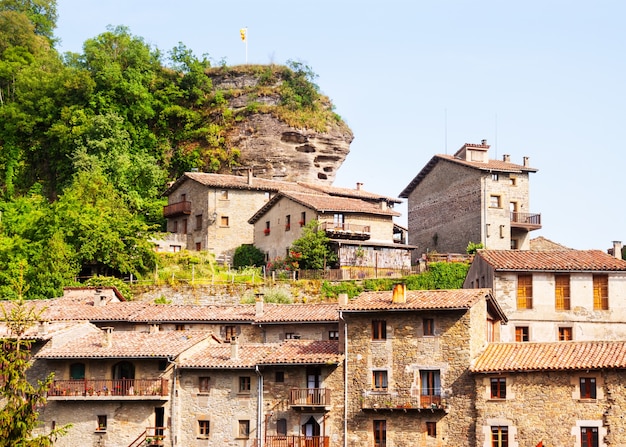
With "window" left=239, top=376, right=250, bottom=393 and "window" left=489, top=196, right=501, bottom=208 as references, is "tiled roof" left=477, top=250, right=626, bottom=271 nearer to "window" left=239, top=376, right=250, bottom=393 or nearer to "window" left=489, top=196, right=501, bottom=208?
"window" left=239, top=376, right=250, bottom=393

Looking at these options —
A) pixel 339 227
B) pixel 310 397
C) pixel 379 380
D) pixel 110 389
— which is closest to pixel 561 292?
pixel 379 380

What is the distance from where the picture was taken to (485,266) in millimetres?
59625

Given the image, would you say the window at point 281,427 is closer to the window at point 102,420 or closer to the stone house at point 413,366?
the stone house at point 413,366

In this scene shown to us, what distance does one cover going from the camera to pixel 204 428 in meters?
52.9

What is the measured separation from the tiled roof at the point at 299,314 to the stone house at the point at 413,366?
19.6ft

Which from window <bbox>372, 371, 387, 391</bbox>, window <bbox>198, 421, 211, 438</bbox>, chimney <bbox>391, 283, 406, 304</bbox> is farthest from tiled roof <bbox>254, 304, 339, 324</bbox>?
window <bbox>198, 421, 211, 438</bbox>

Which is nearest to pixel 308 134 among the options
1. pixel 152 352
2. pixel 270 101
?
pixel 270 101

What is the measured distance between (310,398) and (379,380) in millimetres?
3117

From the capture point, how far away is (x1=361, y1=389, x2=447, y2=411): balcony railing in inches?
1937

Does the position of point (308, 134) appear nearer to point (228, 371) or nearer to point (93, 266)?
point (93, 266)

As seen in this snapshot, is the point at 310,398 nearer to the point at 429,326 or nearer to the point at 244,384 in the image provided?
the point at 244,384

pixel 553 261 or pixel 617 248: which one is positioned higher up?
pixel 617 248

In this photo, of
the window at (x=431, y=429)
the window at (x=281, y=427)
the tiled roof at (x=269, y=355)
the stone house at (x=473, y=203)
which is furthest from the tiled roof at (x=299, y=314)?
the stone house at (x=473, y=203)

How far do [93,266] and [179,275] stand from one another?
556 cm
